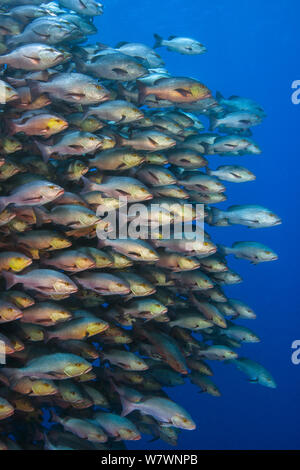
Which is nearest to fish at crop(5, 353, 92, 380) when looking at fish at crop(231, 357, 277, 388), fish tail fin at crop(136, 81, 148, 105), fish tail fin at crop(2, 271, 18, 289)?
fish tail fin at crop(2, 271, 18, 289)

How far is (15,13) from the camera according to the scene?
4949mm

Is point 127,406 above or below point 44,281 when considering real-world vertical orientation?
below

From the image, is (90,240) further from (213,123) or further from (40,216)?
(213,123)

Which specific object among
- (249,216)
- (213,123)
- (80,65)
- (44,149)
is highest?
(213,123)

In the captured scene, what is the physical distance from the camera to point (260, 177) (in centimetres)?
3130

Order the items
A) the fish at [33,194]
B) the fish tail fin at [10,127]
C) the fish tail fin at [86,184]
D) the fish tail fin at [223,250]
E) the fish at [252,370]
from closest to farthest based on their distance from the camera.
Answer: the fish at [33,194] → the fish tail fin at [10,127] → the fish tail fin at [86,184] → the fish tail fin at [223,250] → the fish at [252,370]

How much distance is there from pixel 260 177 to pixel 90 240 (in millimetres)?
28492

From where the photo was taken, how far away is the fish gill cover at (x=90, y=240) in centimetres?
393

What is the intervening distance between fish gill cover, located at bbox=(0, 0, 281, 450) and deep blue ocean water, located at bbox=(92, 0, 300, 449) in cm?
1386

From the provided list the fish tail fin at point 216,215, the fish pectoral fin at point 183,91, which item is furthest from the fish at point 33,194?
the fish tail fin at point 216,215

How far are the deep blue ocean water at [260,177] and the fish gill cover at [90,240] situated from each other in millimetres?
13864

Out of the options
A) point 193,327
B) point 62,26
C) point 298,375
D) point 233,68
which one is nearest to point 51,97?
point 62,26

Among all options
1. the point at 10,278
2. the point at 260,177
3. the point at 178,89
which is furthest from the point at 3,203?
the point at 260,177

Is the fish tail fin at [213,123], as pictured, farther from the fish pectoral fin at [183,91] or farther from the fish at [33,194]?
the fish at [33,194]
